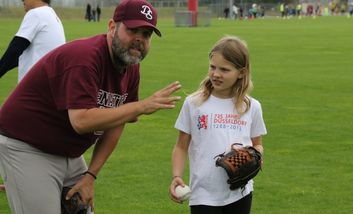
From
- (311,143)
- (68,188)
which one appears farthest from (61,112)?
(311,143)

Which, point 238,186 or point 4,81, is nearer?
point 238,186

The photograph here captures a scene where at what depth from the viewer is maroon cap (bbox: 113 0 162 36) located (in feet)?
14.8

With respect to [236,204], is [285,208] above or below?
below

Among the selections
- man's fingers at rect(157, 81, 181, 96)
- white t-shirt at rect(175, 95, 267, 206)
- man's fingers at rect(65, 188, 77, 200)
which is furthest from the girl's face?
man's fingers at rect(65, 188, 77, 200)

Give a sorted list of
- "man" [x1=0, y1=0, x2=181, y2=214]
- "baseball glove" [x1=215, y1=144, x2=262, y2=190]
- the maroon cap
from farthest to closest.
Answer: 1. "baseball glove" [x1=215, y1=144, x2=262, y2=190]
2. the maroon cap
3. "man" [x1=0, y1=0, x2=181, y2=214]

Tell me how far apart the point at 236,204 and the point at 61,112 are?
4.23ft

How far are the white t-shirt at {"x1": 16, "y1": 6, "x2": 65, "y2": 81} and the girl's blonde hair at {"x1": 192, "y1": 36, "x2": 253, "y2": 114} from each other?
297 cm

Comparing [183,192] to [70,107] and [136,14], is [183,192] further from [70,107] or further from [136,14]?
[136,14]

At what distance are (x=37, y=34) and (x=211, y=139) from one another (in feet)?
10.4

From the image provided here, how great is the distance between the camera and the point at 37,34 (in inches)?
296

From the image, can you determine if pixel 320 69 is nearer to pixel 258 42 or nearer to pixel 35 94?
pixel 258 42

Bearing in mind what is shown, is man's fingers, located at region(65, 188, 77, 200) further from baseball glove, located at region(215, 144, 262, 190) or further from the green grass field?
the green grass field

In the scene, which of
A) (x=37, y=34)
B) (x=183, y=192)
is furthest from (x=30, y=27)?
(x=183, y=192)

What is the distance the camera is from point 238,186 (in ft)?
16.1
